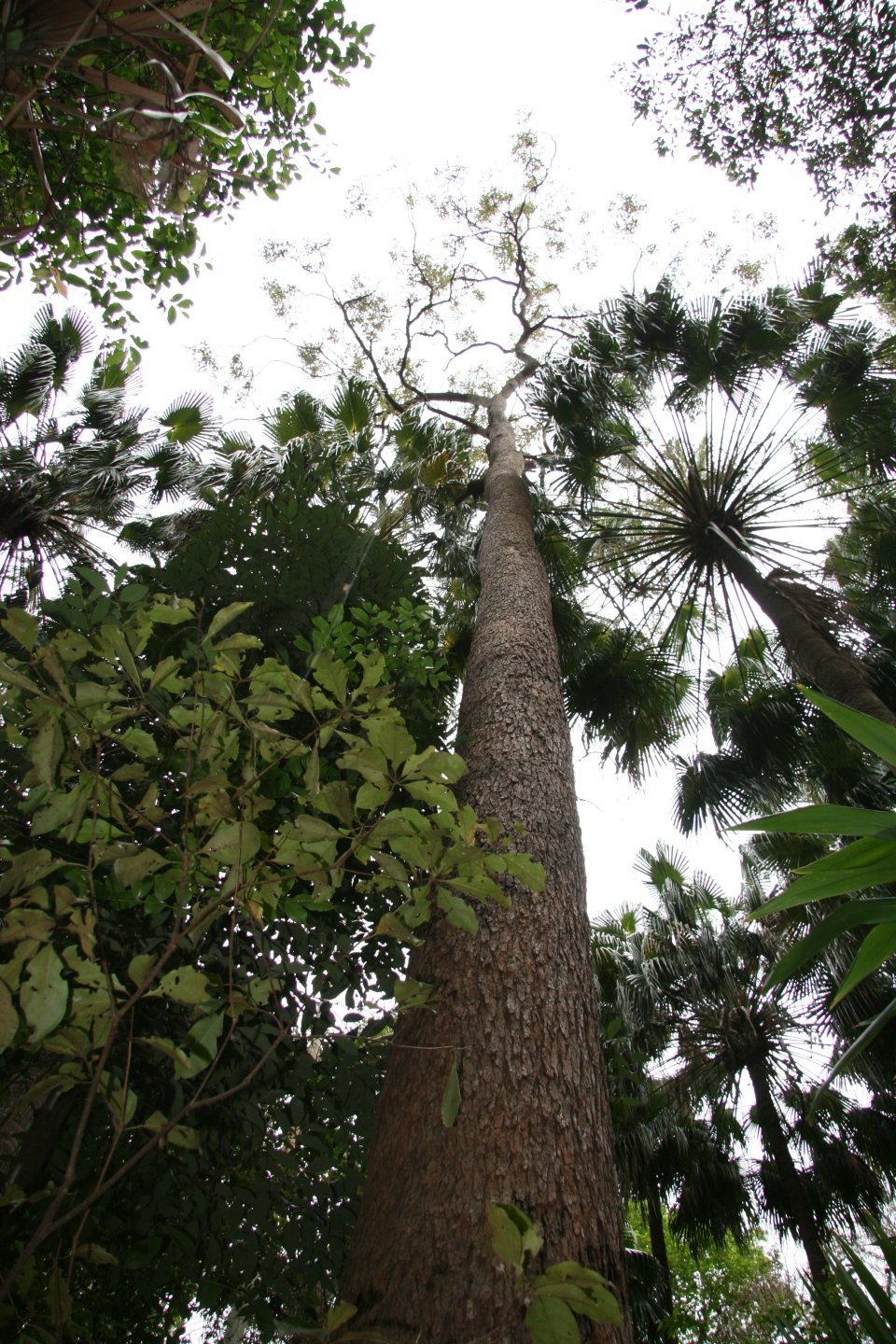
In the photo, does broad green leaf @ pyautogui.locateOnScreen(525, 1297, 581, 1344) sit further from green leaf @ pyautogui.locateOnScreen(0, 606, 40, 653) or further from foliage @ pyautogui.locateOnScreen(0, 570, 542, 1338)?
green leaf @ pyautogui.locateOnScreen(0, 606, 40, 653)

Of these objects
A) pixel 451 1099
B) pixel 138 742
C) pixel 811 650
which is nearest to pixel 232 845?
pixel 138 742

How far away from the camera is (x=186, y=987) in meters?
0.95

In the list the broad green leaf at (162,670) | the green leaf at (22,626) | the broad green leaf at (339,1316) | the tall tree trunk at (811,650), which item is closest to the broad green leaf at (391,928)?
the broad green leaf at (339,1316)

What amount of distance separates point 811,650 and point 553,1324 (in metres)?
5.00

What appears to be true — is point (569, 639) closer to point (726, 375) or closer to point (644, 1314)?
point (726, 375)

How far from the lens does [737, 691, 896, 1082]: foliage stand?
1481 mm

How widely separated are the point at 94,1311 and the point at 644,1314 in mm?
6172

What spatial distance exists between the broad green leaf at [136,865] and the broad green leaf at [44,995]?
19cm

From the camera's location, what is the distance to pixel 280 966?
1633 millimetres

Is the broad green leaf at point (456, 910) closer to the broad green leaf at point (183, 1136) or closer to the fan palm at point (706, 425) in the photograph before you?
the broad green leaf at point (183, 1136)

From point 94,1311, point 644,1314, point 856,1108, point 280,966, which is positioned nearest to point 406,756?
point 280,966

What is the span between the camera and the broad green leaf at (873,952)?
1499 mm

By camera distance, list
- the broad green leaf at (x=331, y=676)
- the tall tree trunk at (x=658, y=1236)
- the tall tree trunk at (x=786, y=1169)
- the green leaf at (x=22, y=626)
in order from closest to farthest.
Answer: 1. the green leaf at (x=22, y=626)
2. the broad green leaf at (x=331, y=676)
3. the tall tree trunk at (x=786, y=1169)
4. the tall tree trunk at (x=658, y=1236)

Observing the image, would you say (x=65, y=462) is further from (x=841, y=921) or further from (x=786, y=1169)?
(x=786, y=1169)
